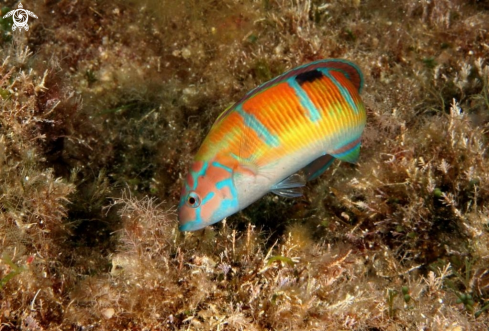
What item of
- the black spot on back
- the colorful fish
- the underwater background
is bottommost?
the underwater background

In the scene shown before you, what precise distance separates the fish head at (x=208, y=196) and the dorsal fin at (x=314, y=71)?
408mm

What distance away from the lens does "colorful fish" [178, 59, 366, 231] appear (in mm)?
2562

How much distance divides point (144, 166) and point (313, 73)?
2.53m

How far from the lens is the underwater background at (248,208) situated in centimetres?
271

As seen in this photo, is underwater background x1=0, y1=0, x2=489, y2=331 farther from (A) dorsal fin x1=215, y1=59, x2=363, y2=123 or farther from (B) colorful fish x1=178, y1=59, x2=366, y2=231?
(A) dorsal fin x1=215, y1=59, x2=363, y2=123

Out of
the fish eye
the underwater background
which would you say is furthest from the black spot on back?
the underwater background

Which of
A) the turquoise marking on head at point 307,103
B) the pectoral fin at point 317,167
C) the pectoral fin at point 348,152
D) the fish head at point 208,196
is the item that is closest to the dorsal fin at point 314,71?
the turquoise marking on head at point 307,103

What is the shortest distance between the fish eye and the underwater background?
526 millimetres

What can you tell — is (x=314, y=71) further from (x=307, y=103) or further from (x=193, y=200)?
(x=193, y=200)

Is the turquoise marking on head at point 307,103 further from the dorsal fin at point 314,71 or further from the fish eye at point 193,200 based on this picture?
the fish eye at point 193,200

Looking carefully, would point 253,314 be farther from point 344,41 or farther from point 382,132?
point 344,41

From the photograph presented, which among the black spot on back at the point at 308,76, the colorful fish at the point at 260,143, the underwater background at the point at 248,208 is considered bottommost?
the underwater background at the point at 248,208

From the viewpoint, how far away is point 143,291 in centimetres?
268

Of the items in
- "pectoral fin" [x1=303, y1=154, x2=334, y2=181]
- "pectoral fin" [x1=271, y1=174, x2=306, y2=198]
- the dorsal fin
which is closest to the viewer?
the dorsal fin
